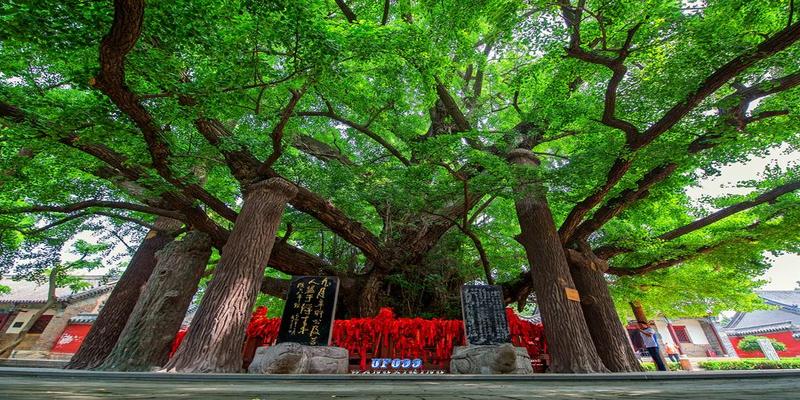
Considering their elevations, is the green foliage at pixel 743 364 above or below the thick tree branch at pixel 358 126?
below

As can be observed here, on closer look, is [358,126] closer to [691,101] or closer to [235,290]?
[235,290]

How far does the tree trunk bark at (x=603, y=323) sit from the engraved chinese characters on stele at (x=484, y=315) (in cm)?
196

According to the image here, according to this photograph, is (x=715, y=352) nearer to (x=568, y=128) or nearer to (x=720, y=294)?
(x=720, y=294)

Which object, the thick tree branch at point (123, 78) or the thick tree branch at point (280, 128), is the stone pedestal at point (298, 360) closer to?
the thick tree branch at point (280, 128)

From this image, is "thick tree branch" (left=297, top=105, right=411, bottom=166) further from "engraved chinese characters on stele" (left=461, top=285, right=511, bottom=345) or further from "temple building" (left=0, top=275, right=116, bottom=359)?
"temple building" (left=0, top=275, right=116, bottom=359)

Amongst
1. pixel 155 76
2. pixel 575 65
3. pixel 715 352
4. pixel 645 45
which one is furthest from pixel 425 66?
pixel 715 352

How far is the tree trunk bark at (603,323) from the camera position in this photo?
659 centimetres

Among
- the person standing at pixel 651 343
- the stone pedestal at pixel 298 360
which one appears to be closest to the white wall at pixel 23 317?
the stone pedestal at pixel 298 360

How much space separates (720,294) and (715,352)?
17.3 m

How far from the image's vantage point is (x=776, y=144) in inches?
270

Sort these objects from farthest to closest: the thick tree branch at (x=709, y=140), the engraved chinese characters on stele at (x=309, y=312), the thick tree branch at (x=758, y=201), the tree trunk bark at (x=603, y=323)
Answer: the thick tree branch at (x=758, y=201) < the tree trunk bark at (x=603, y=323) < the engraved chinese characters on stele at (x=309, y=312) < the thick tree branch at (x=709, y=140)

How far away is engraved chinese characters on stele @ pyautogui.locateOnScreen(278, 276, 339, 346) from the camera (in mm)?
6109

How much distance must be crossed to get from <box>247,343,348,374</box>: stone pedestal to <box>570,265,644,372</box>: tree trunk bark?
5.27 metres

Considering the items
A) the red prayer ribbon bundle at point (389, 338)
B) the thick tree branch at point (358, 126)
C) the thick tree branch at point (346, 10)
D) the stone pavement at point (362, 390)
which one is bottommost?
the stone pavement at point (362, 390)
